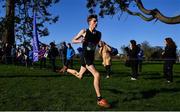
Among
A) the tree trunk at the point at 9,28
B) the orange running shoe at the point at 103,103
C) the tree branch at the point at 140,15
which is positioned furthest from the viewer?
the tree trunk at the point at 9,28

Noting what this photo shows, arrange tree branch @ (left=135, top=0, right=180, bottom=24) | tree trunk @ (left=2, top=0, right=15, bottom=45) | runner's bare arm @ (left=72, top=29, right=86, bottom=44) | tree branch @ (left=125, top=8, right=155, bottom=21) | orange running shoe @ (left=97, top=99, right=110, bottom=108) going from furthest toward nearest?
tree trunk @ (left=2, top=0, right=15, bottom=45)
tree branch @ (left=125, top=8, right=155, bottom=21)
tree branch @ (left=135, top=0, right=180, bottom=24)
runner's bare arm @ (left=72, top=29, right=86, bottom=44)
orange running shoe @ (left=97, top=99, right=110, bottom=108)

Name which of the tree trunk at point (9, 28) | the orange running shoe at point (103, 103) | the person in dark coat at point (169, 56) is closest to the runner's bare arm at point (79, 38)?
the orange running shoe at point (103, 103)

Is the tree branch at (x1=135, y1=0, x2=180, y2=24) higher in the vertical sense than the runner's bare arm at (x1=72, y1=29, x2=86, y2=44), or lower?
higher

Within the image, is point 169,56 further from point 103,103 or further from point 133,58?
point 103,103

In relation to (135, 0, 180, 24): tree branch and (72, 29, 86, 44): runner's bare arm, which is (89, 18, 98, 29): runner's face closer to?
(72, 29, 86, 44): runner's bare arm

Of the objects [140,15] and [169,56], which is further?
[140,15]

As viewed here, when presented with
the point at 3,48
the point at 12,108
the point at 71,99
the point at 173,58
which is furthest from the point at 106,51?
the point at 3,48

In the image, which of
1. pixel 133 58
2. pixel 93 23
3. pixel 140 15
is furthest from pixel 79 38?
pixel 140 15

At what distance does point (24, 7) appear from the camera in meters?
38.5

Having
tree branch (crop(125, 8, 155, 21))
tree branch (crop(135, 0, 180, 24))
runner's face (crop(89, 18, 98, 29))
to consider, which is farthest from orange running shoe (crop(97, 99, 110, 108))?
tree branch (crop(125, 8, 155, 21))

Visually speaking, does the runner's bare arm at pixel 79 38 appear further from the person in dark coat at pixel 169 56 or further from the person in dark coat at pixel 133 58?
the person in dark coat at pixel 133 58

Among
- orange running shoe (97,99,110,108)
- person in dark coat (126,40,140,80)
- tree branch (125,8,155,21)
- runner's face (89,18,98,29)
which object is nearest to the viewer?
orange running shoe (97,99,110,108)

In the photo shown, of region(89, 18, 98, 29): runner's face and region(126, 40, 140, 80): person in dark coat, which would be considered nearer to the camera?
region(89, 18, 98, 29): runner's face

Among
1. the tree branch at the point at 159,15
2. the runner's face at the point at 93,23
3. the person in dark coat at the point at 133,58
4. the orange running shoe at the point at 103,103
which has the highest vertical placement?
the tree branch at the point at 159,15
